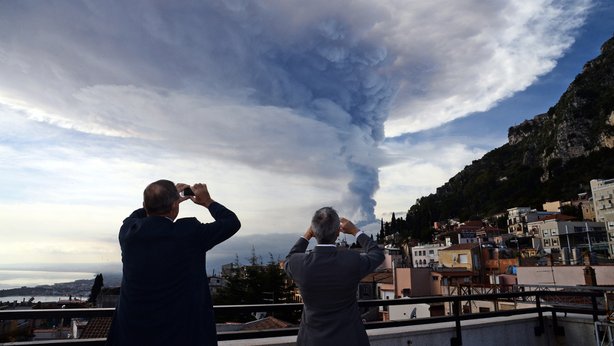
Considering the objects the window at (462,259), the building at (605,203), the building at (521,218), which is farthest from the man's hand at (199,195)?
the building at (521,218)

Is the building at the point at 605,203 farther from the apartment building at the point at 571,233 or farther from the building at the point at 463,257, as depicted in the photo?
the building at the point at 463,257

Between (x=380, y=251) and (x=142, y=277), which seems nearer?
(x=142, y=277)

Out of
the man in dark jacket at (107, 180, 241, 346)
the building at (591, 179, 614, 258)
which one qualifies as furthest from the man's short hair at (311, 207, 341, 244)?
the building at (591, 179, 614, 258)

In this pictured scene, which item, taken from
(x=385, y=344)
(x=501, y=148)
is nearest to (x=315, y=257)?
(x=385, y=344)

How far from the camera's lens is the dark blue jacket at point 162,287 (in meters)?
1.73

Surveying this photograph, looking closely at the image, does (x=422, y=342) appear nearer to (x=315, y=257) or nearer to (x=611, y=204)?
(x=315, y=257)

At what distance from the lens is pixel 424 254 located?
6656 cm

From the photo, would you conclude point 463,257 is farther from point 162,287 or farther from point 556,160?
point 556,160

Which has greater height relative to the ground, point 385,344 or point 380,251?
point 380,251

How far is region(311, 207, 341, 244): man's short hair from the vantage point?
2266 millimetres

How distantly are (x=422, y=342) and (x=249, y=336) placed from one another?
1.83m

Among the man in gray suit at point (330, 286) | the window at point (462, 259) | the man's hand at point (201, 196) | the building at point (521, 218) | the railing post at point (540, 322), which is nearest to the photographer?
the man's hand at point (201, 196)

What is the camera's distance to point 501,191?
363ft

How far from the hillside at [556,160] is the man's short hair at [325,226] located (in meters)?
97.5
